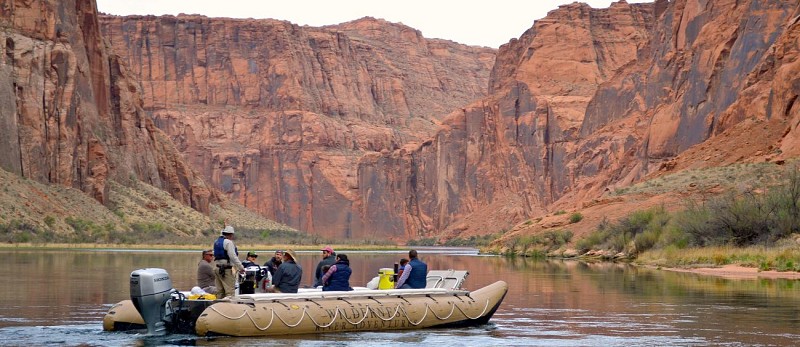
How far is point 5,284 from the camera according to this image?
41.1 m

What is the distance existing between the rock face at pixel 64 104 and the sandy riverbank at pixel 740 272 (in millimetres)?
62681

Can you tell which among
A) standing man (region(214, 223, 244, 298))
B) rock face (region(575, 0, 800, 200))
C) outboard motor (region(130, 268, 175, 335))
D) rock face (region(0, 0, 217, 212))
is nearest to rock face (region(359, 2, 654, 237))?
rock face (region(575, 0, 800, 200))

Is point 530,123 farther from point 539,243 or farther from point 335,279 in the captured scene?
point 335,279

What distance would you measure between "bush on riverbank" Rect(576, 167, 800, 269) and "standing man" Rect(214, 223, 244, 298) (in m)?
26.7

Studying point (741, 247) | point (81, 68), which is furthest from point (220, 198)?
point (741, 247)

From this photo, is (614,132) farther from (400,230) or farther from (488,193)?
(400,230)

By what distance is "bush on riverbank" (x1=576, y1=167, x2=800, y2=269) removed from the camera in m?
52.3

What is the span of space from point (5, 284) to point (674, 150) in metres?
65.4

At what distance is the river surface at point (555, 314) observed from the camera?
84.2ft

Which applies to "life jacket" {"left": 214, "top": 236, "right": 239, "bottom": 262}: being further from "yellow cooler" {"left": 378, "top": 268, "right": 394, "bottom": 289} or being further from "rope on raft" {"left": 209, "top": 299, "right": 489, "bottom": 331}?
"yellow cooler" {"left": 378, "top": 268, "right": 394, "bottom": 289}

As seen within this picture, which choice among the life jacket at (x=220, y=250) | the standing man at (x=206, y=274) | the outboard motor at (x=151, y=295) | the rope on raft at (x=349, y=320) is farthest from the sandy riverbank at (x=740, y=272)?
the outboard motor at (x=151, y=295)

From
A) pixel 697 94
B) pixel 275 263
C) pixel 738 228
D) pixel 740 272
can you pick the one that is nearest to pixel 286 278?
pixel 275 263

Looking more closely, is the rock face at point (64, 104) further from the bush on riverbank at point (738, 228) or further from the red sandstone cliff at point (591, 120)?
the bush on riverbank at point (738, 228)

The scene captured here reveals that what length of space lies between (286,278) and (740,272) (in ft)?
85.0
